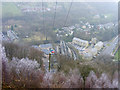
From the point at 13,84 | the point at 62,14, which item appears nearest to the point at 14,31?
the point at 62,14

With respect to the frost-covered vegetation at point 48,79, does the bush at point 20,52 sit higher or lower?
higher

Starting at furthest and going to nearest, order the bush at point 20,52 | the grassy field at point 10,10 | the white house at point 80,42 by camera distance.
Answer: the grassy field at point 10,10, the white house at point 80,42, the bush at point 20,52

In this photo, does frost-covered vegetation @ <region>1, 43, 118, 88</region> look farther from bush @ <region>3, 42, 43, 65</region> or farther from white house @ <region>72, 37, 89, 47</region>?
white house @ <region>72, 37, 89, 47</region>

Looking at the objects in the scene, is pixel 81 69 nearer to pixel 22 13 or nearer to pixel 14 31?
pixel 14 31

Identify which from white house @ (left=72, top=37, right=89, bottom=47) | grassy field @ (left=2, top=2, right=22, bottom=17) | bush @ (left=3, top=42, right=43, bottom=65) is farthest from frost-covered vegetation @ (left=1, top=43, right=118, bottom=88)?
grassy field @ (left=2, top=2, right=22, bottom=17)

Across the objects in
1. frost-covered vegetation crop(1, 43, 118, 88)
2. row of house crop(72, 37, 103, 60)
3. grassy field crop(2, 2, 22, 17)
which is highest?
grassy field crop(2, 2, 22, 17)

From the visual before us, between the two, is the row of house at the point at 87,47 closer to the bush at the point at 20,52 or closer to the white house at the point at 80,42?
the white house at the point at 80,42

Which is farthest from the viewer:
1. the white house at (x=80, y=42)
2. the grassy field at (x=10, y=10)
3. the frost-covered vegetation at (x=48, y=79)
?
the grassy field at (x=10, y=10)

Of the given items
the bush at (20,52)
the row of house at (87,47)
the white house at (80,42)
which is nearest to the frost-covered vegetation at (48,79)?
the bush at (20,52)
